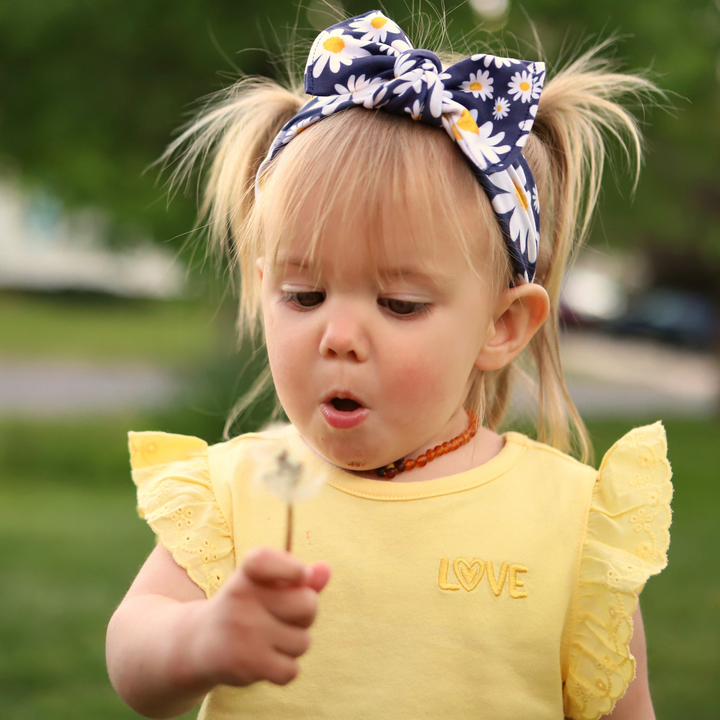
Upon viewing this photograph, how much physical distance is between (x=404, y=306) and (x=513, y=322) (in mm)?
383

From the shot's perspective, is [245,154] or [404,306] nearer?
[404,306]

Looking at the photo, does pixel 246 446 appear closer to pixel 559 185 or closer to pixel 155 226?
pixel 559 185

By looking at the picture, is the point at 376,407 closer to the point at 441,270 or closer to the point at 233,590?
the point at 441,270

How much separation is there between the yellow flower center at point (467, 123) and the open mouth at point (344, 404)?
1.89 ft

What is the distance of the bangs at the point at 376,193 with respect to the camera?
64.0 inches

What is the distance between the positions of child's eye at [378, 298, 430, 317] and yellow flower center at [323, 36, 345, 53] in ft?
1.95

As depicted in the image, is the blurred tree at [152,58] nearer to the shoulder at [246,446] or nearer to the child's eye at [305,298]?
the shoulder at [246,446]

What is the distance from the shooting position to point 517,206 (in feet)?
6.02

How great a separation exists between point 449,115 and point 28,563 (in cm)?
515

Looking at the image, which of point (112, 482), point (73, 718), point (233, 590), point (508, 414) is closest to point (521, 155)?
point (508, 414)

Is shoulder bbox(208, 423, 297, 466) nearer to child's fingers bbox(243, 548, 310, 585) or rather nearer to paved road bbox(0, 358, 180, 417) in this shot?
child's fingers bbox(243, 548, 310, 585)

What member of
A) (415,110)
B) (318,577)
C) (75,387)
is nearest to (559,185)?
(415,110)

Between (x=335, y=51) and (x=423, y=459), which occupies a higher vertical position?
(x=335, y=51)

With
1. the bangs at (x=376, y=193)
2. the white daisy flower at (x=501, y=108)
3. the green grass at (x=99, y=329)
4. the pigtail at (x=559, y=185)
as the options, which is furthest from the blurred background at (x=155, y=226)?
the green grass at (x=99, y=329)
